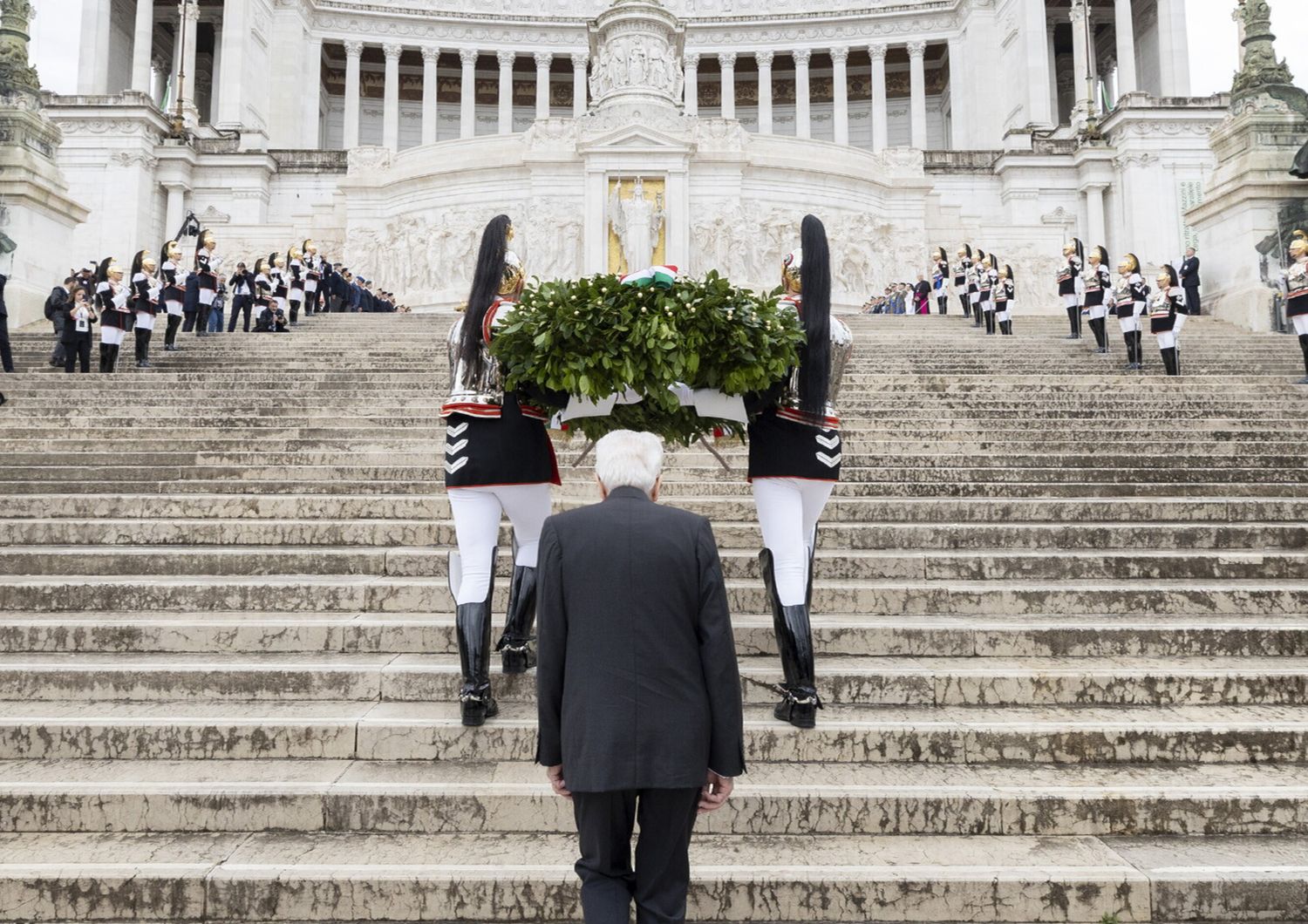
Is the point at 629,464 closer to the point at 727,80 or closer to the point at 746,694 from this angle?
the point at 746,694

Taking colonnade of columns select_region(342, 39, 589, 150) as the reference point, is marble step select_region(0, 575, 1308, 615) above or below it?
below

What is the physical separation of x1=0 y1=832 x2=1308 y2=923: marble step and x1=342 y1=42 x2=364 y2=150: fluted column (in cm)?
5707

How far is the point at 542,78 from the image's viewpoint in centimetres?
5706

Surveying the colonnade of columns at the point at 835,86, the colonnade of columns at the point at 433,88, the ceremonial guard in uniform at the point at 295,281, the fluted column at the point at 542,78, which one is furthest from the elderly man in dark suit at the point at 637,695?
the fluted column at the point at 542,78

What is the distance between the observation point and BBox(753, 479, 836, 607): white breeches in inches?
180

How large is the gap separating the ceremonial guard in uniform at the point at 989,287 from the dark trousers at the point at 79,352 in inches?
655

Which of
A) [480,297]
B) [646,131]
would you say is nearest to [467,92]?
[646,131]

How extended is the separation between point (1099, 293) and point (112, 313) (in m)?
16.0

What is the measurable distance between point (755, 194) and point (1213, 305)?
14711 millimetres

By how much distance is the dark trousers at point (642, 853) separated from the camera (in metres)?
2.85

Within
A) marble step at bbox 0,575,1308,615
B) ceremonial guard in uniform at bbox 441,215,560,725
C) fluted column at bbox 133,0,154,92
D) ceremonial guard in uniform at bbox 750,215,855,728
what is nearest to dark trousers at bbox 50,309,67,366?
marble step at bbox 0,575,1308,615

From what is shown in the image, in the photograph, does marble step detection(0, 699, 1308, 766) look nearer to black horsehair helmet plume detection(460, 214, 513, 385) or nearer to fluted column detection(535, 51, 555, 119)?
black horsehair helmet plume detection(460, 214, 513, 385)

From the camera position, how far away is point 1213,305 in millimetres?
20062

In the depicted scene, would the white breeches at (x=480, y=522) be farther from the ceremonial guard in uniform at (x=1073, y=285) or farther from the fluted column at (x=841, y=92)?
the fluted column at (x=841, y=92)
